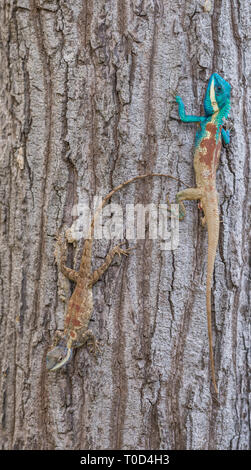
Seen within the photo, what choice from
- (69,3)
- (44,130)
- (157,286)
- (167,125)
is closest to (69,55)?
(69,3)

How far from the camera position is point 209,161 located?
222 cm

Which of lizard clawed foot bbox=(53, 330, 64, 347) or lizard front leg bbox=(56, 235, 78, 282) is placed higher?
lizard front leg bbox=(56, 235, 78, 282)

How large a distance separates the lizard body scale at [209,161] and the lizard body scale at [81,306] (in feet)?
0.48

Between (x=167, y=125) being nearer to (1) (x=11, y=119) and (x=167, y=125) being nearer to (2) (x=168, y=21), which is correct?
(2) (x=168, y=21)

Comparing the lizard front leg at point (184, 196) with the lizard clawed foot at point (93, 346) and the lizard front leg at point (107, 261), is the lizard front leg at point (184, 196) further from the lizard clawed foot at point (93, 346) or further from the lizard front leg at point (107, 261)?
the lizard clawed foot at point (93, 346)

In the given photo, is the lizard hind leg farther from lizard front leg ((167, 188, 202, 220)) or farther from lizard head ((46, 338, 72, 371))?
lizard head ((46, 338, 72, 371))

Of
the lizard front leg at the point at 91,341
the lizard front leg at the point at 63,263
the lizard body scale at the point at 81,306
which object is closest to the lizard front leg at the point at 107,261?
the lizard body scale at the point at 81,306

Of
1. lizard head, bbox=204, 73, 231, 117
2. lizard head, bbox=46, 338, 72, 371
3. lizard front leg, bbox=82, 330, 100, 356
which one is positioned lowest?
lizard head, bbox=46, 338, 72, 371

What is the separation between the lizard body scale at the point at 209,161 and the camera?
7.18ft

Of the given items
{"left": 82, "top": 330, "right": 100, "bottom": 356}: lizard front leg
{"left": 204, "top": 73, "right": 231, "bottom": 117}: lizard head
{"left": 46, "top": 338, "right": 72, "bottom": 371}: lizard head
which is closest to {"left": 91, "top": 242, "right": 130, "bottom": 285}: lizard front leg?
{"left": 82, "top": 330, "right": 100, "bottom": 356}: lizard front leg

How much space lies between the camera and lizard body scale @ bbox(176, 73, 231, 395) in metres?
2.19

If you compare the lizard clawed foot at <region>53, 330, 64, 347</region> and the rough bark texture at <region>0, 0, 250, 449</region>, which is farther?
the lizard clawed foot at <region>53, 330, 64, 347</region>

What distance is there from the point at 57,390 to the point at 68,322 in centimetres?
40

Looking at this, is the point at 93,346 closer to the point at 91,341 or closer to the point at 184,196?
the point at 91,341
